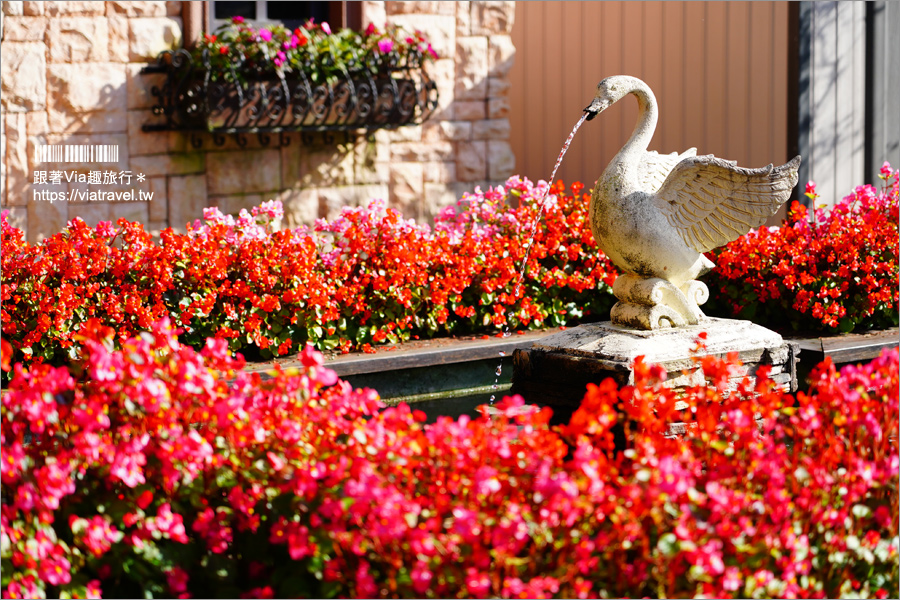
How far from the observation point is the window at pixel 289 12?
6375 millimetres

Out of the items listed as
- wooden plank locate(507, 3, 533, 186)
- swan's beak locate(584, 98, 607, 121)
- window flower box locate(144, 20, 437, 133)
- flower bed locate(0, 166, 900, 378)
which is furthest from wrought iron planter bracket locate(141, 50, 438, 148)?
swan's beak locate(584, 98, 607, 121)

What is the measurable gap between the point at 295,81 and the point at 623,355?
A: 12.0ft

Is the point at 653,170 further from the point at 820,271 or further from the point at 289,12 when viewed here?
the point at 289,12

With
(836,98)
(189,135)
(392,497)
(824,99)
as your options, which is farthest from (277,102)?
(392,497)

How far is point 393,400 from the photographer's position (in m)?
4.16

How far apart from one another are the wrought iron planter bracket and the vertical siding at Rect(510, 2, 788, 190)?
1717mm

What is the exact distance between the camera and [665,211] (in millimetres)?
3461

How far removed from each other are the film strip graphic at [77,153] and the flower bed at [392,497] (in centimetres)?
393

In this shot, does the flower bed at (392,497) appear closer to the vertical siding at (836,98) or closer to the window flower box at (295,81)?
the window flower box at (295,81)

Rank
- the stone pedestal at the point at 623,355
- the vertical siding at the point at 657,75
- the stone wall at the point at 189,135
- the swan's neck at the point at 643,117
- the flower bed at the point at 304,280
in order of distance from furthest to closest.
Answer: the vertical siding at the point at 657,75
the stone wall at the point at 189,135
the flower bed at the point at 304,280
the swan's neck at the point at 643,117
the stone pedestal at the point at 623,355

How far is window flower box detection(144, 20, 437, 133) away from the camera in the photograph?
19.5 ft

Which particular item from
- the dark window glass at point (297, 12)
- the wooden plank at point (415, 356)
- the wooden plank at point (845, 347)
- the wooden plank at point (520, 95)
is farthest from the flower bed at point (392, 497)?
the wooden plank at point (520, 95)

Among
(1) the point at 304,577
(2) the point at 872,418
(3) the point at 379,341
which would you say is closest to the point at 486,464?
(1) the point at 304,577

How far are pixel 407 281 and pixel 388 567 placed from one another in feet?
8.86
